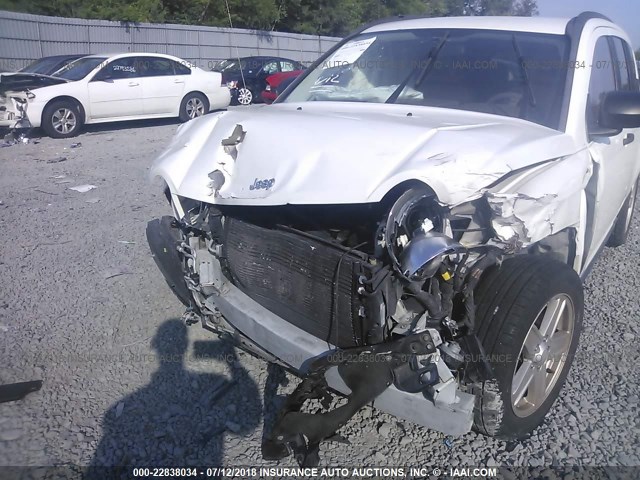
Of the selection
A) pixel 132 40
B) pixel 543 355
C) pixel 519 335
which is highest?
pixel 132 40

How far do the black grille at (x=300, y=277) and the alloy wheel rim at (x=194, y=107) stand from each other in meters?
11.7

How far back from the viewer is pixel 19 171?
857cm

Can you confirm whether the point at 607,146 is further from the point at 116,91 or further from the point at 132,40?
the point at 132,40

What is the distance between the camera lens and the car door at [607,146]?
3395mm

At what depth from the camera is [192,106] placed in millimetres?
14164

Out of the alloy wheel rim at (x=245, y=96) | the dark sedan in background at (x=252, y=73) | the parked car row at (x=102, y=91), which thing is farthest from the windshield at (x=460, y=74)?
the dark sedan in background at (x=252, y=73)

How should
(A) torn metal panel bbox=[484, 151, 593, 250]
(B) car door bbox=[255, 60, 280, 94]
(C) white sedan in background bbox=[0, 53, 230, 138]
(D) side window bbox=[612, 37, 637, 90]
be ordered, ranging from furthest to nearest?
(B) car door bbox=[255, 60, 280, 94], (C) white sedan in background bbox=[0, 53, 230, 138], (D) side window bbox=[612, 37, 637, 90], (A) torn metal panel bbox=[484, 151, 593, 250]

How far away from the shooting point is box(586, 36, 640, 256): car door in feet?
11.1

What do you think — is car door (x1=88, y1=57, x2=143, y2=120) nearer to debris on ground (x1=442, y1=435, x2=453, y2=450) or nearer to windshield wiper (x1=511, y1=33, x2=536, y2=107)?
windshield wiper (x1=511, y1=33, x2=536, y2=107)

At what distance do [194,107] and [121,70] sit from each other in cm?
195

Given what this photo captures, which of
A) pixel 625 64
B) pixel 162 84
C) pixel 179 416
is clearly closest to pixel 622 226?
pixel 625 64

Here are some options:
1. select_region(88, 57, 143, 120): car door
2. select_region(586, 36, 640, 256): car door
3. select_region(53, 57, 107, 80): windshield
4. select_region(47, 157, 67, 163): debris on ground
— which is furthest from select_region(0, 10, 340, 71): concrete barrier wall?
select_region(586, 36, 640, 256): car door

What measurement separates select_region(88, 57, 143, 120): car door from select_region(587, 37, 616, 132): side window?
10.6 metres

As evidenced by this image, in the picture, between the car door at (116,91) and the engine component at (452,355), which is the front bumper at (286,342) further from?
the car door at (116,91)
